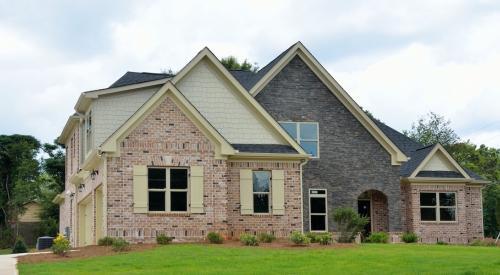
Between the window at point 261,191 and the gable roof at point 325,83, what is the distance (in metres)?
4.52

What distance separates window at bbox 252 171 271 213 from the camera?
100.0 feet

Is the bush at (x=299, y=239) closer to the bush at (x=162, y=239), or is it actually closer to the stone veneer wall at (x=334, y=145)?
the bush at (x=162, y=239)

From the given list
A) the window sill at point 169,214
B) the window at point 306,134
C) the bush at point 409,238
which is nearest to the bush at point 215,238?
the window sill at point 169,214

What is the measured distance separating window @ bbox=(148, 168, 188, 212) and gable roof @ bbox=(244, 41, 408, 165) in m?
6.85

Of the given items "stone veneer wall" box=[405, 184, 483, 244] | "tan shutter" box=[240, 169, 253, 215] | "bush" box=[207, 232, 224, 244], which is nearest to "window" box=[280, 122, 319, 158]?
"tan shutter" box=[240, 169, 253, 215]

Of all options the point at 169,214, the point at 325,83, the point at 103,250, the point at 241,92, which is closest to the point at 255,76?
the point at 325,83

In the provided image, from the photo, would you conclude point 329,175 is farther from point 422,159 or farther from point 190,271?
point 190,271

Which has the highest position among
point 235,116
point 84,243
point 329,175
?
point 235,116

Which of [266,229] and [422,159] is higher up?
[422,159]

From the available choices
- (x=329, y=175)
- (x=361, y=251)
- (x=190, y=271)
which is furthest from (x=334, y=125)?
(x=190, y=271)

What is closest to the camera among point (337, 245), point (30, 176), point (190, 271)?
point (190, 271)

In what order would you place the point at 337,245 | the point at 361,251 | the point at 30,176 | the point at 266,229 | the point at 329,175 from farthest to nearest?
1. the point at 30,176
2. the point at 329,175
3. the point at 266,229
4. the point at 337,245
5. the point at 361,251

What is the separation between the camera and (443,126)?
66312mm

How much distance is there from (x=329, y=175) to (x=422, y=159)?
4735 mm
